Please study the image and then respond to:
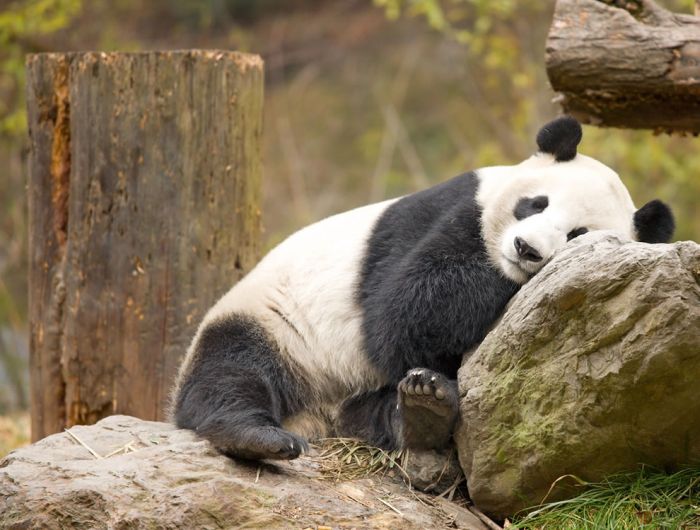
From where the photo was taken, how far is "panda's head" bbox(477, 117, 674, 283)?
3.19m

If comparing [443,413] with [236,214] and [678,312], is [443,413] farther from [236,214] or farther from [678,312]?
[236,214]

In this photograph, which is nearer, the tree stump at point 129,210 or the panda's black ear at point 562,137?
the panda's black ear at point 562,137

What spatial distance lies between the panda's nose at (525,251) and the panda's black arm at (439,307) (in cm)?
16

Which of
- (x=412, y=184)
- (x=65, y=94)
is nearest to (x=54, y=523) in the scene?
(x=65, y=94)

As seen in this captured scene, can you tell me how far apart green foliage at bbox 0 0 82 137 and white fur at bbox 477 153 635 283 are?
11.5ft

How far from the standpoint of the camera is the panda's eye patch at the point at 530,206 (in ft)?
10.9

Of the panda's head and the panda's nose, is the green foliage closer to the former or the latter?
the panda's head

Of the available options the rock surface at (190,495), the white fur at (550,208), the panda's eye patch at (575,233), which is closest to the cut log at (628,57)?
the white fur at (550,208)

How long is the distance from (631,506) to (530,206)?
1103 millimetres

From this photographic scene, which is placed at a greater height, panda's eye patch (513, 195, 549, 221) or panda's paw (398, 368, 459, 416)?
panda's eye patch (513, 195, 549, 221)

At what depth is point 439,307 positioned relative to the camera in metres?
3.29

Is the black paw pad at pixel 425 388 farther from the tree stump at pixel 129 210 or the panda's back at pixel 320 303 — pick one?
the tree stump at pixel 129 210

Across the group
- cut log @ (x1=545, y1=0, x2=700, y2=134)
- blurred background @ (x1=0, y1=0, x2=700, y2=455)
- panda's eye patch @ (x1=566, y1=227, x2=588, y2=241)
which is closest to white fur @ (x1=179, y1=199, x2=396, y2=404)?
panda's eye patch @ (x1=566, y1=227, x2=588, y2=241)

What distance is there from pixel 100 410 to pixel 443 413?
6.25ft
